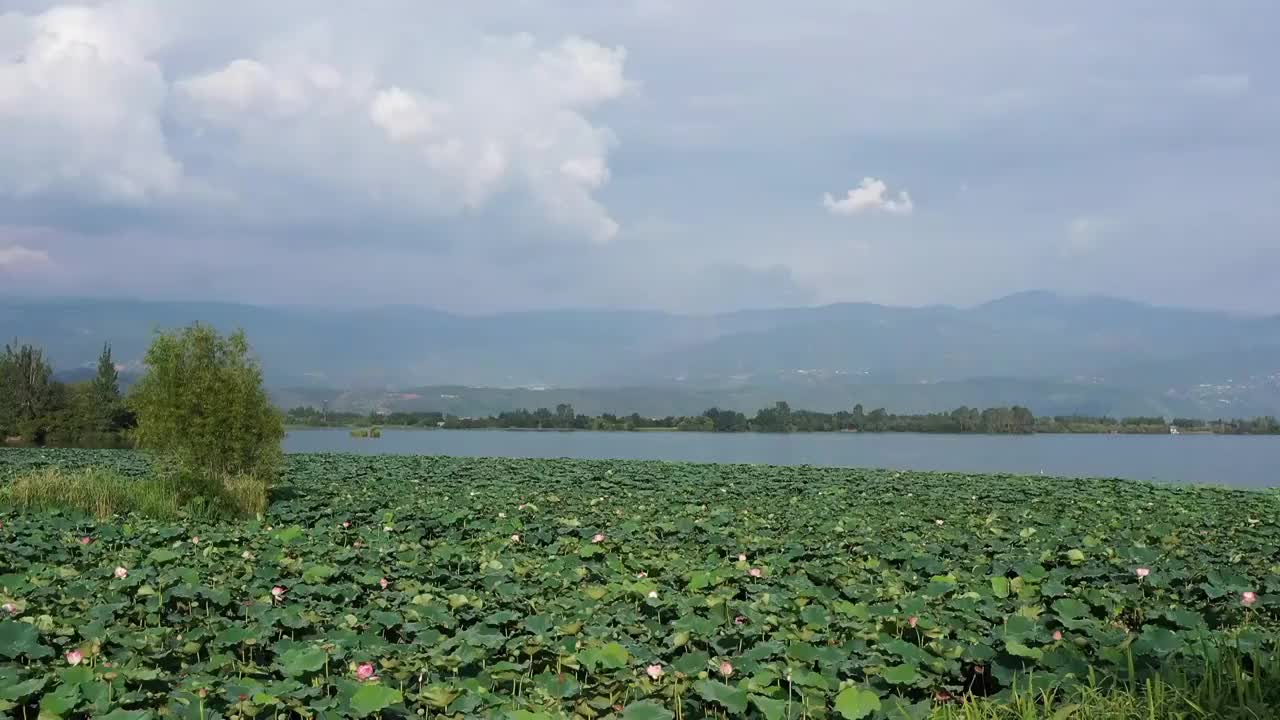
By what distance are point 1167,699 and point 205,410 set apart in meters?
15.7

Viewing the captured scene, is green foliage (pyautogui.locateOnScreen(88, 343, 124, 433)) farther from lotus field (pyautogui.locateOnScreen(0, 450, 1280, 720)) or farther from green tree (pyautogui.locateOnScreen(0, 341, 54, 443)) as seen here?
lotus field (pyautogui.locateOnScreen(0, 450, 1280, 720))

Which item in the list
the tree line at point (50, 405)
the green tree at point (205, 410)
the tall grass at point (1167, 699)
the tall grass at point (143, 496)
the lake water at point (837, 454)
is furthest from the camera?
the tree line at point (50, 405)

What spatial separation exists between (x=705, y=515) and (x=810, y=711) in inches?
355

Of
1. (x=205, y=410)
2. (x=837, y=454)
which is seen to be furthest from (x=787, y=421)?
(x=205, y=410)

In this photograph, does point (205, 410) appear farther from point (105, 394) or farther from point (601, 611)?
point (105, 394)

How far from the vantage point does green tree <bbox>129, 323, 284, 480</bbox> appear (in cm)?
1684

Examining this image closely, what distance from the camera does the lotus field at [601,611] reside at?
18.4 feet

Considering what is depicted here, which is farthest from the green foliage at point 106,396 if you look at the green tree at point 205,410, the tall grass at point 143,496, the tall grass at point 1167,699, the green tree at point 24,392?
the tall grass at point 1167,699

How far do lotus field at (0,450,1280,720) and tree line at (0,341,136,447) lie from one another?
47821mm

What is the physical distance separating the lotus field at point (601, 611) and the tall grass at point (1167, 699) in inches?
5.9

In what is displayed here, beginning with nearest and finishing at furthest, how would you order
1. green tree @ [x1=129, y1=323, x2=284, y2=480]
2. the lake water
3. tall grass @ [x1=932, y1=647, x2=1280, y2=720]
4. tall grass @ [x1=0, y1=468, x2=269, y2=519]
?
1. tall grass @ [x1=932, y1=647, x2=1280, y2=720]
2. tall grass @ [x1=0, y1=468, x2=269, y2=519]
3. green tree @ [x1=129, y1=323, x2=284, y2=480]
4. the lake water

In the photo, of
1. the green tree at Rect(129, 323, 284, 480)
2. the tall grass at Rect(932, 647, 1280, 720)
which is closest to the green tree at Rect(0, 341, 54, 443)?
the green tree at Rect(129, 323, 284, 480)

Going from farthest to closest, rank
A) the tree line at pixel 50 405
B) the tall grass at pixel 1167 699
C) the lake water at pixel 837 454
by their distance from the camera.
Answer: the tree line at pixel 50 405 < the lake water at pixel 837 454 < the tall grass at pixel 1167 699

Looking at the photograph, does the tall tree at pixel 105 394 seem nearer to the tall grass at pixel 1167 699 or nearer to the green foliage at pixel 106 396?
the green foliage at pixel 106 396
